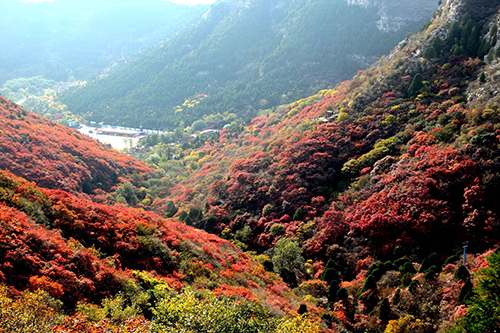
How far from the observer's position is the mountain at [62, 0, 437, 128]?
137 m

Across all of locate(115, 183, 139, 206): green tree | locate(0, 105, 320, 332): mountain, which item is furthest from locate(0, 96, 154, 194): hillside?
locate(0, 105, 320, 332): mountain

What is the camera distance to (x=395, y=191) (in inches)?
1195

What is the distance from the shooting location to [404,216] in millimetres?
27828

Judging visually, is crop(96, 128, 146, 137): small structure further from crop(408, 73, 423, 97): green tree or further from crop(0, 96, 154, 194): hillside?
crop(408, 73, 423, 97): green tree

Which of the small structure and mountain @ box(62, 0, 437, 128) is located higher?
mountain @ box(62, 0, 437, 128)

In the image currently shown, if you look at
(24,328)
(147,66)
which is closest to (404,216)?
(24,328)

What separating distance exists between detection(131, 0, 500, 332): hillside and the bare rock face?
92.5 metres

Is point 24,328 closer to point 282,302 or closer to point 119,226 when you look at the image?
point 119,226

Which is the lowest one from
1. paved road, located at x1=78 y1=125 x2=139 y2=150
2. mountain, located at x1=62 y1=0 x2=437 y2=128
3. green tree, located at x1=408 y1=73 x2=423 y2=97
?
paved road, located at x1=78 y1=125 x2=139 y2=150

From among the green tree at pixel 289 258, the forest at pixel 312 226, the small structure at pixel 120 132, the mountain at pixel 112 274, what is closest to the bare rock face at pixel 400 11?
the forest at pixel 312 226

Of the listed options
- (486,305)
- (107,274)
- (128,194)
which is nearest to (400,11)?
(128,194)

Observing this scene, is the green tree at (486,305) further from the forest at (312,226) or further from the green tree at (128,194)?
the green tree at (128,194)

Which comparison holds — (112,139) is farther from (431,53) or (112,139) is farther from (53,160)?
(431,53)

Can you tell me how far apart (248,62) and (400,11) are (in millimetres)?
76961
